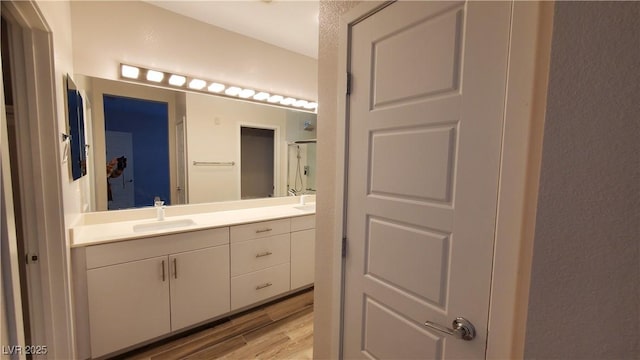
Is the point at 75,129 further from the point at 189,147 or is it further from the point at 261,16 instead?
the point at 261,16

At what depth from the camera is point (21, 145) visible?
1.22 m

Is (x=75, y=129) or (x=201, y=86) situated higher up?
(x=201, y=86)

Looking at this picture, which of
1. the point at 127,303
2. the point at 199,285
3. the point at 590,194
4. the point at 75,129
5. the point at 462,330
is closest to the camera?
the point at 590,194

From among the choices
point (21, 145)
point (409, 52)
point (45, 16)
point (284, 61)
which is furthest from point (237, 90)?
point (409, 52)

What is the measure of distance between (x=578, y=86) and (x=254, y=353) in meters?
2.22

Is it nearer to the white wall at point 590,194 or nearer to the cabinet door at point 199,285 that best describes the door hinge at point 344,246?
the white wall at point 590,194

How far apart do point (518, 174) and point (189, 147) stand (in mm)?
2490

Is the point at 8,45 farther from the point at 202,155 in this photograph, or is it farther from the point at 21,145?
the point at 202,155

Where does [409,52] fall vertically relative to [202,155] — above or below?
Answer: above

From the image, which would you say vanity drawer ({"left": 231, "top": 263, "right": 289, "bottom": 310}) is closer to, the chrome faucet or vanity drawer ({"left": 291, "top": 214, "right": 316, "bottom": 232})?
vanity drawer ({"left": 291, "top": 214, "right": 316, "bottom": 232})

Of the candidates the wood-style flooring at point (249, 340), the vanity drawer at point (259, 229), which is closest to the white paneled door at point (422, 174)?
the wood-style flooring at point (249, 340)

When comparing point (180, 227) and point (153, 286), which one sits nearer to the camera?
point (153, 286)

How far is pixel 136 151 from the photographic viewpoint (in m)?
2.21

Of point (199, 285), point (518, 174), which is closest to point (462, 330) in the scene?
point (518, 174)
